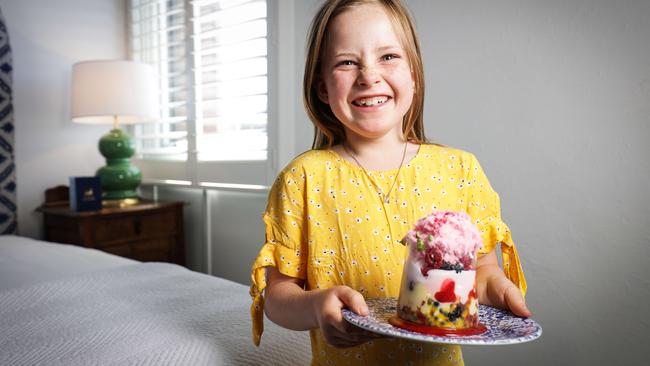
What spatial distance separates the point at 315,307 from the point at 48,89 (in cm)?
268

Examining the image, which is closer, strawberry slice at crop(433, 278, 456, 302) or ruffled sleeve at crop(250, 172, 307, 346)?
strawberry slice at crop(433, 278, 456, 302)

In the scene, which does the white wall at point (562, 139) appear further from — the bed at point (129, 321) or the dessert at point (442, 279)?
the dessert at point (442, 279)

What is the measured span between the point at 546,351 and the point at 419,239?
1.26 m

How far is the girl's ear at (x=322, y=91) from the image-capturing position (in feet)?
2.88


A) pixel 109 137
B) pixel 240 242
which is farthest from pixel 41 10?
pixel 240 242

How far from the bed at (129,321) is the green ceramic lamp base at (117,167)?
1223mm

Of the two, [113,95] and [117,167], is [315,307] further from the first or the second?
[117,167]

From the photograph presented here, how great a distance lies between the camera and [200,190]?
115 inches

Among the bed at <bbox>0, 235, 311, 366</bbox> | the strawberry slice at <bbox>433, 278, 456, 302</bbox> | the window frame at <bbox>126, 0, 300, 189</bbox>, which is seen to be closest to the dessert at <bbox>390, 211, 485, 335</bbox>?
the strawberry slice at <bbox>433, 278, 456, 302</bbox>

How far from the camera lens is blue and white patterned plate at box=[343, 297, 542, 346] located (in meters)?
0.50

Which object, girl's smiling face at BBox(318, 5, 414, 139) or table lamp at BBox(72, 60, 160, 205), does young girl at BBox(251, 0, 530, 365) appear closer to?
girl's smiling face at BBox(318, 5, 414, 139)

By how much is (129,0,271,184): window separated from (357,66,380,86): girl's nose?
158 cm

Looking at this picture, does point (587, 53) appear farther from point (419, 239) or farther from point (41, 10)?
point (41, 10)

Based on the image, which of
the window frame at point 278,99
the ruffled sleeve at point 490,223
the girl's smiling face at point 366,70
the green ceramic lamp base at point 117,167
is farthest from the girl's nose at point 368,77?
the green ceramic lamp base at point 117,167
